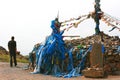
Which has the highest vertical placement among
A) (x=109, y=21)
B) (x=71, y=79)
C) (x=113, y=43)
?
(x=109, y=21)

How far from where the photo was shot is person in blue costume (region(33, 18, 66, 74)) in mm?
22156

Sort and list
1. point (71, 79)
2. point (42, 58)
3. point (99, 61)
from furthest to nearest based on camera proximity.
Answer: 1. point (42, 58)
2. point (99, 61)
3. point (71, 79)

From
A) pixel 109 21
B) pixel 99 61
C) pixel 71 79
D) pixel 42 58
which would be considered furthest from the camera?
pixel 109 21

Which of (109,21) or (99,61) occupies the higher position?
(109,21)

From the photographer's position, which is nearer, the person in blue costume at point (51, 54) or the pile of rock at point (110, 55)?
the pile of rock at point (110, 55)

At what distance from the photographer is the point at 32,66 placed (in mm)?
24828

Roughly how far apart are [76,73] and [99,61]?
5.22 feet

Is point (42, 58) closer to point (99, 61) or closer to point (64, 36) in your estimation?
point (64, 36)

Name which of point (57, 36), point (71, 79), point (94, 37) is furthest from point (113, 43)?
point (71, 79)

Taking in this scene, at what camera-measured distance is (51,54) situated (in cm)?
2230

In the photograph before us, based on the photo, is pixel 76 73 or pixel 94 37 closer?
pixel 76 73

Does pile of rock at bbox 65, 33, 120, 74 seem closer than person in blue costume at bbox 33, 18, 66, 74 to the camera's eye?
Yes

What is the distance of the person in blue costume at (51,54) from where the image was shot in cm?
2216

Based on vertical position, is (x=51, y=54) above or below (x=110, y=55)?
above
